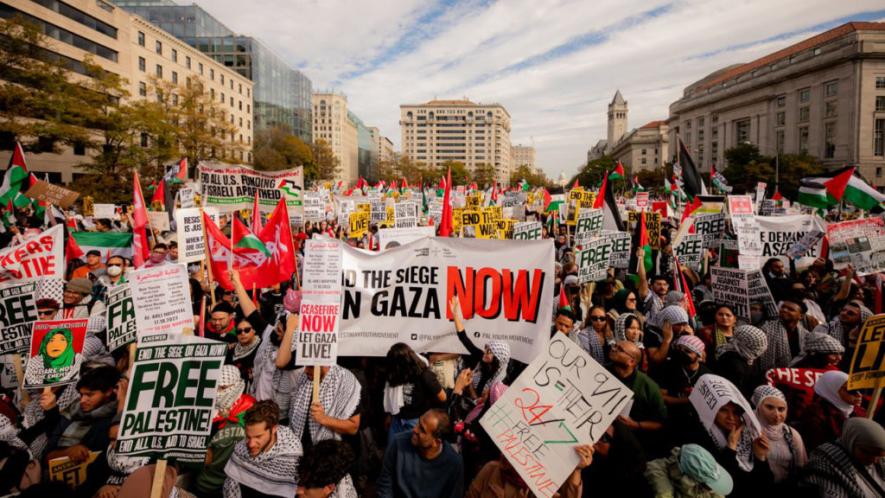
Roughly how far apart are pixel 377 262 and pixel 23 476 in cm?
313

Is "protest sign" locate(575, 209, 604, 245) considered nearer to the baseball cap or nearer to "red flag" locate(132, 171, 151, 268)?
the baseball cap

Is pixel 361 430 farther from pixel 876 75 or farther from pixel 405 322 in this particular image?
pixel 876 75

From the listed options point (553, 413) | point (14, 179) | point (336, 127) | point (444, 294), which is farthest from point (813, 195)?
point (336, 127)

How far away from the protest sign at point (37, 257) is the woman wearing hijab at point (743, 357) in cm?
719

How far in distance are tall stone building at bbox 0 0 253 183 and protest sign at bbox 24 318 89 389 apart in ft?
98.1

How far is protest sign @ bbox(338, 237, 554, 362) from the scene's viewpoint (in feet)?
15.7

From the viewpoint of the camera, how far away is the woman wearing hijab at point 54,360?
4.11m

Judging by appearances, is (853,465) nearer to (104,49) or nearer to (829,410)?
(829,410)

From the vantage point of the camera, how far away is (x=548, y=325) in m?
4.68

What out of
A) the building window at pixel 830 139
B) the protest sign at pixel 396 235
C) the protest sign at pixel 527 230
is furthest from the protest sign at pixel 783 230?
the building window at pixel 830 139

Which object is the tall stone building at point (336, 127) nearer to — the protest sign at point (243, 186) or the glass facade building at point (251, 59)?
the glass facade building at point (251, 59)

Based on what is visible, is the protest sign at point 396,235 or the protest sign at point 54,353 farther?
the protest sign at point 396,235

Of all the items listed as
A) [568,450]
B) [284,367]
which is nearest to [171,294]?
[284,367]

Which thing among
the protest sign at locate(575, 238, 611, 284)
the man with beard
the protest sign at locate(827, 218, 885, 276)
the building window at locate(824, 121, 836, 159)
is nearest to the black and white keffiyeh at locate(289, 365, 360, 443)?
the man with beard
